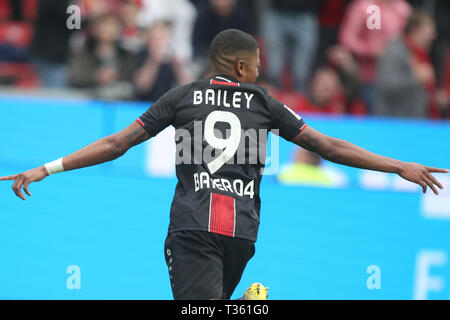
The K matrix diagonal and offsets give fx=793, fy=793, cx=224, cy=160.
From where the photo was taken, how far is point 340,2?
11.6 metres

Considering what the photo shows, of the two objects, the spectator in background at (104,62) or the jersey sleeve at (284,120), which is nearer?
the jersey sleeve at (284,120)

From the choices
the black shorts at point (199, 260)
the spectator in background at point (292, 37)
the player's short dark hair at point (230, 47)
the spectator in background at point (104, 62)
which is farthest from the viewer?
the spectator in background at point (292, 37)

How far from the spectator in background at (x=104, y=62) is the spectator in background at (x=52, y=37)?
42cm

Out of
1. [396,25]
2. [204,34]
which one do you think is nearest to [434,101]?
[396,25]

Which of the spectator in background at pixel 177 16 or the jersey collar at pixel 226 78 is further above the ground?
the spectator in background at pixel 177 16

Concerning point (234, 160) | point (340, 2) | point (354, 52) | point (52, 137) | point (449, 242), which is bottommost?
point (449, 242)

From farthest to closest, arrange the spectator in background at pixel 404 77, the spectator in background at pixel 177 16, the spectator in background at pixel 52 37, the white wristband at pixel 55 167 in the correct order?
the spectator in background at pixel 177 16, the spectator in background at pixel 52 37, the spectator in background at pixel 404 77, the white wristband at pixel 55 167

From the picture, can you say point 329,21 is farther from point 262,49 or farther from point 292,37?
point 262,49

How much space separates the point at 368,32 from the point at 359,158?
22.2 ft

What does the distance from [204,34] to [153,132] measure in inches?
245

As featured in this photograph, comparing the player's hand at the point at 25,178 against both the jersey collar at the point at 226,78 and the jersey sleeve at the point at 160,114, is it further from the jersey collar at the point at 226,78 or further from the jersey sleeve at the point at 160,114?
the jersey collar at the point at 226,78

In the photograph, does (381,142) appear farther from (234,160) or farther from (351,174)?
(234,160)

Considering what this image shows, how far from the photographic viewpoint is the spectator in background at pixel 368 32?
1088 cm

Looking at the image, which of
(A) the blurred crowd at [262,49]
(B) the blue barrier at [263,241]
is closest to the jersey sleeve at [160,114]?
(B) the blue barrier at [263,241]
